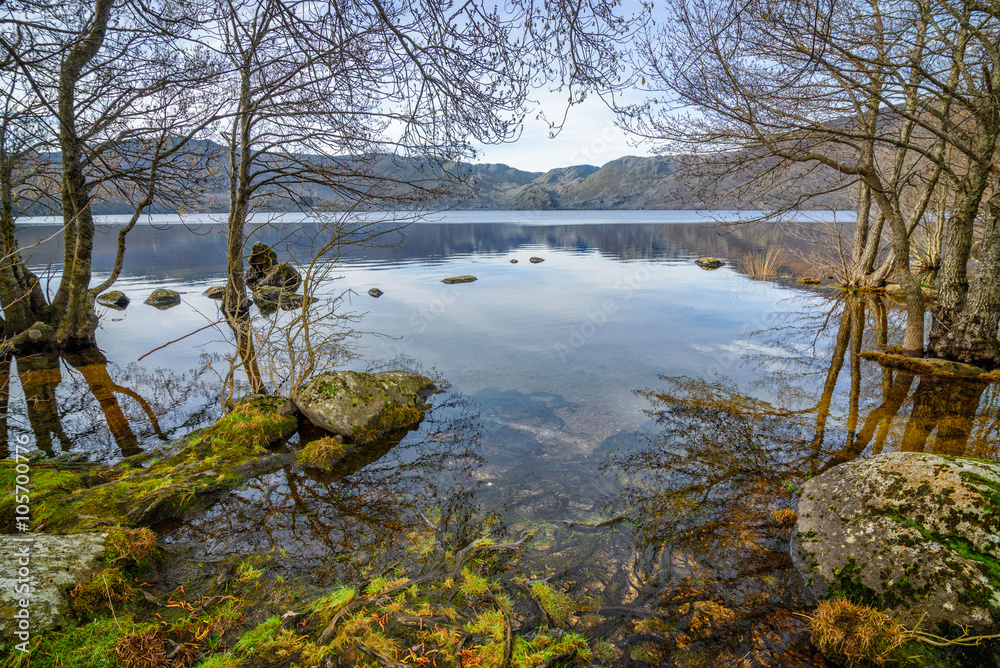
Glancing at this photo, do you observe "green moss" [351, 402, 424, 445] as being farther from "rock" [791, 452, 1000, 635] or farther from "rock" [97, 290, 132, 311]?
"rock" [97, 290, 132, 311]

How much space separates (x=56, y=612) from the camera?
10.3 ft

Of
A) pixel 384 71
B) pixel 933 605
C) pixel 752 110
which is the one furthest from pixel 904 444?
pixel 384 71

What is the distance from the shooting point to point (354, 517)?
508cm

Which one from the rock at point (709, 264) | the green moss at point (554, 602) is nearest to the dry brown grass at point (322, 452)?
the green moss at point (554, 602)

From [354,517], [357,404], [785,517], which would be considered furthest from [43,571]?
[785,517]

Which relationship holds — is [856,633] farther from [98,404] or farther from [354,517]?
[98,404]

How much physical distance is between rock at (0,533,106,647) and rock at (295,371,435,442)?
3363mm

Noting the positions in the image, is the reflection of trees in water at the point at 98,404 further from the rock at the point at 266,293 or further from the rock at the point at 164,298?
the rock at the point at 164,298

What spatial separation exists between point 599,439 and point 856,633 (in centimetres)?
389

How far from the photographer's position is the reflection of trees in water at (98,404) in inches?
278

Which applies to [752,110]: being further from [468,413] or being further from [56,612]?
[56,612]

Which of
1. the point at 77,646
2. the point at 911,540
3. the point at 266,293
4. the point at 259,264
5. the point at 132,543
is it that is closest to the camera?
the point at 77,646

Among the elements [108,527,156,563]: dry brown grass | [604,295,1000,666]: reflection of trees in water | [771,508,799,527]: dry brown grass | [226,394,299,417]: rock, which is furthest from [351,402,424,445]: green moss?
[771,508,799,527]: dry brown grass

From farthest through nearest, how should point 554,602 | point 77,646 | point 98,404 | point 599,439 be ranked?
point 98,404
point 599,439
point 554,602
point 77,646
